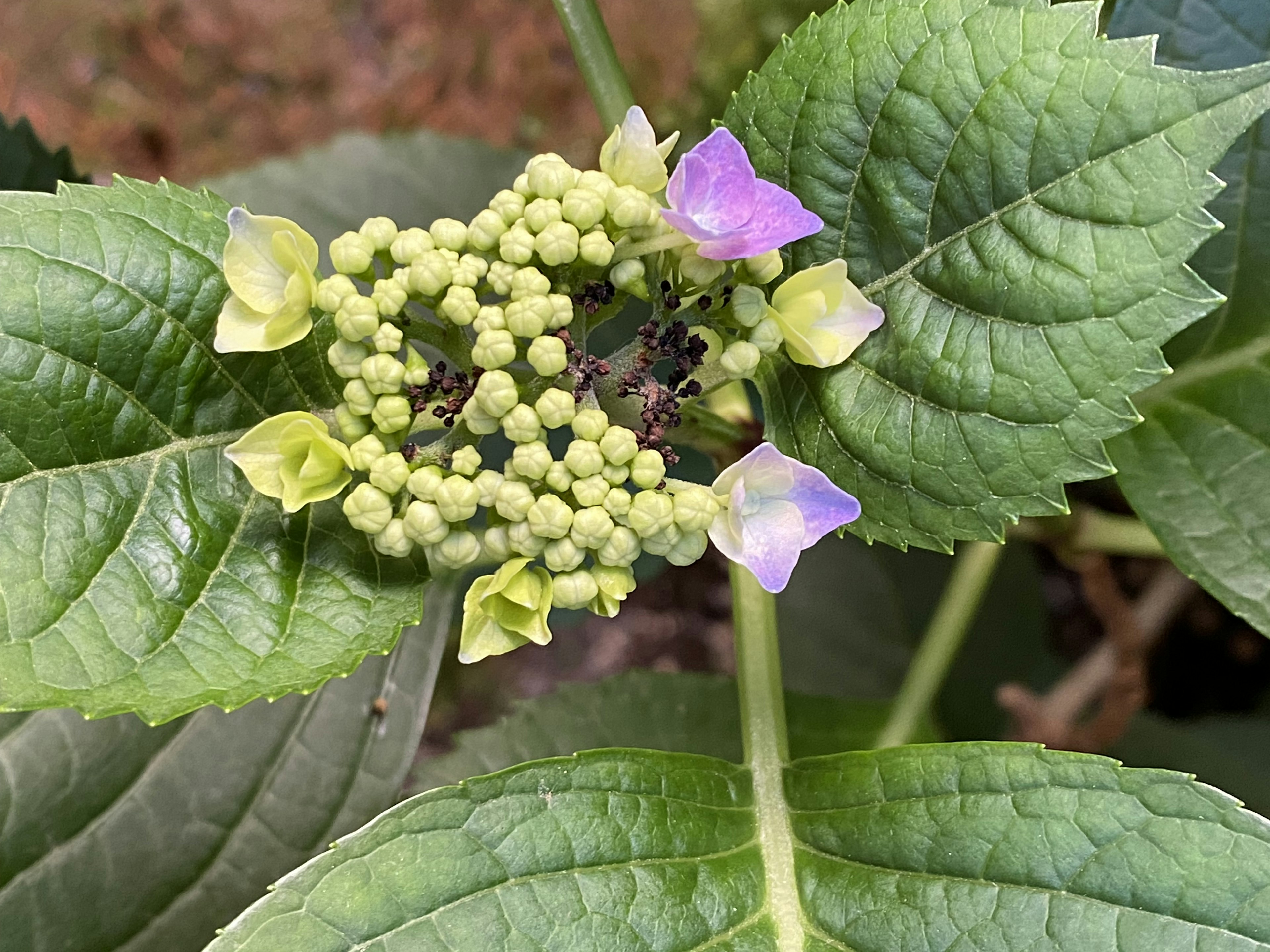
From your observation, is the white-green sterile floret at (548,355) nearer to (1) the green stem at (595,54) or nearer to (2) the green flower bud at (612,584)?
(2) the green flower bud at (612,584)

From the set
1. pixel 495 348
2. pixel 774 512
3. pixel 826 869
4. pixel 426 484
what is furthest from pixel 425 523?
pixel 826 869

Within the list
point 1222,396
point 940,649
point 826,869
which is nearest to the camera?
point 826,869

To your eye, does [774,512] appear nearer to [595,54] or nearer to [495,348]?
[495,348]

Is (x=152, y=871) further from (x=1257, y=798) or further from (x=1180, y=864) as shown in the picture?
(x=1257, y=798)

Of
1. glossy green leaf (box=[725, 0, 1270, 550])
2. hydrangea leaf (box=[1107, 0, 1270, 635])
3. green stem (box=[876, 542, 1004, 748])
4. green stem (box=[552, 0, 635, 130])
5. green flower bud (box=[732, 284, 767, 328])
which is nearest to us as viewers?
glossy green leaf (box=[725, 0, 1270, 550])

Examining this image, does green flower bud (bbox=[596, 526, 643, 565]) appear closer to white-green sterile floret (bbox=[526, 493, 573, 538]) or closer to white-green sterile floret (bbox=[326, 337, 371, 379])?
white-green sterile floret (bbox=[526, 493, 573, 538])

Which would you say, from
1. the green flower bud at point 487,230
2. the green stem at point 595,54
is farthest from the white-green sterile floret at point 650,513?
the green stem at point 595,54

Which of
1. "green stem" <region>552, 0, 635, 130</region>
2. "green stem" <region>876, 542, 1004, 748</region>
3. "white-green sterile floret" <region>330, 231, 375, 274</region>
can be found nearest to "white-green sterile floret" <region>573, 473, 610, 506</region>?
"white-green sterile floret" <region>330, 231, 375, 274</region>
